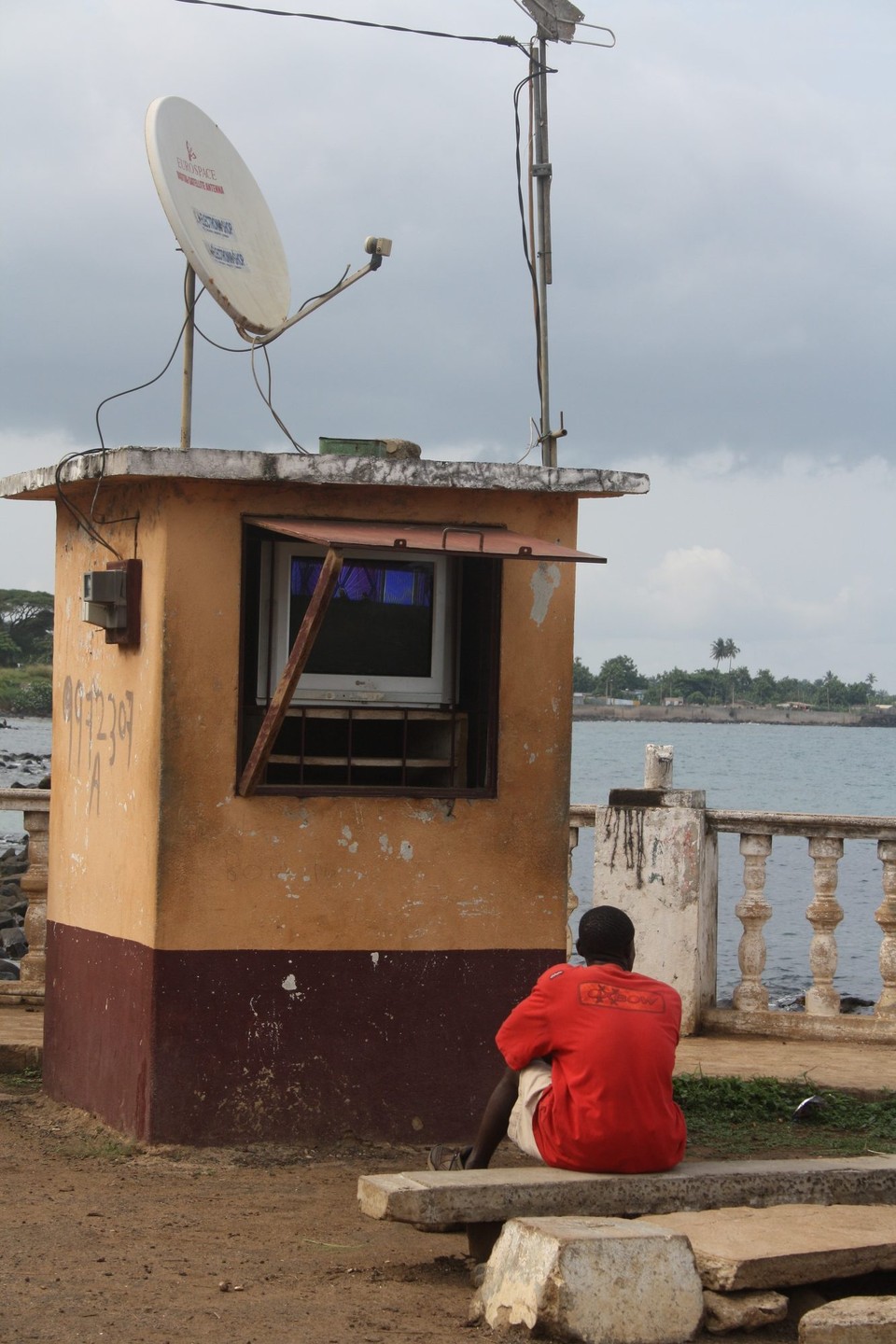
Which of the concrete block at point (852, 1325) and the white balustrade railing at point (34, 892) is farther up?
the white balustrade railing at point (34, 892)

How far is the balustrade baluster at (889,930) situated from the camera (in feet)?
27.5

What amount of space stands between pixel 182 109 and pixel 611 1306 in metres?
4.50

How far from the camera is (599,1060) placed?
4.92 m

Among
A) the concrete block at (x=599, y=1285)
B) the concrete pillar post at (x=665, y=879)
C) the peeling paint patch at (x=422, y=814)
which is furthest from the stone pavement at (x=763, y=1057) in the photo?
the concrete block at (x=599, y=1285)

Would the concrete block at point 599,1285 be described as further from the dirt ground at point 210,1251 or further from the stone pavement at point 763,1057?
the stone pavement at point 763,1057

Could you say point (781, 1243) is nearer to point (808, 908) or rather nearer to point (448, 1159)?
point (448, 1159)

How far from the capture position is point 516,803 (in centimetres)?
657

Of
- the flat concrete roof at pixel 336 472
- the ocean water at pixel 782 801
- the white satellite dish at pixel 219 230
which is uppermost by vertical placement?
the white satellite dish at pixel 219 230

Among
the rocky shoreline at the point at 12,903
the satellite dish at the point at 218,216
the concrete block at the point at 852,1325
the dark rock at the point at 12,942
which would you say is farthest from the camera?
the dark rock at the point at 12,942

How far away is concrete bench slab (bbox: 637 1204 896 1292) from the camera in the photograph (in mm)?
4367

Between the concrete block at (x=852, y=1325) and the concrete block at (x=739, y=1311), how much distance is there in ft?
0.63

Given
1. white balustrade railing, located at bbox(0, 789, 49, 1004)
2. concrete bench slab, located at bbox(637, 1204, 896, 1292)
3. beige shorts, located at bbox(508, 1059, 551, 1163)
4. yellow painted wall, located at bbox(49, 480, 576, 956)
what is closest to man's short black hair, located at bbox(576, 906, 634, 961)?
beige shorts, located at bbox(508, 1059, 551, 1163)

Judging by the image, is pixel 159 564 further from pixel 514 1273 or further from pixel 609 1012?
pixel 514 1273

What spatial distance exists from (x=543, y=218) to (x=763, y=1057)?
4048 millimetres
